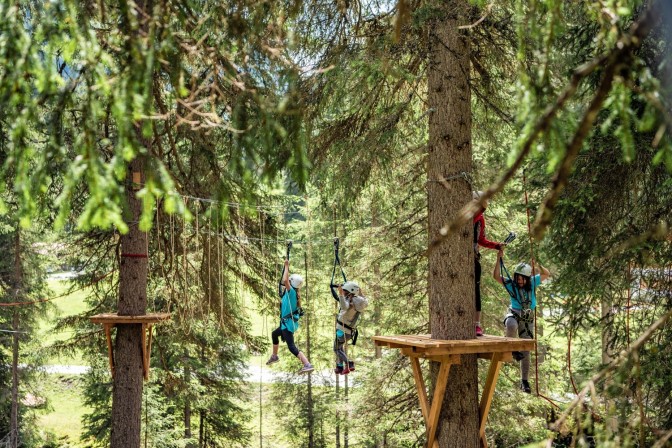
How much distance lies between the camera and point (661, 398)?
19.6ft

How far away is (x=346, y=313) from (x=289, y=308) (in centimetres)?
69

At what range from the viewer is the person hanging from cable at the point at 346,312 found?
815 cm

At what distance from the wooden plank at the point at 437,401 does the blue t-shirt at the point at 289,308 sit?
2413 millimetres

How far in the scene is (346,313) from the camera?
8.43 metres

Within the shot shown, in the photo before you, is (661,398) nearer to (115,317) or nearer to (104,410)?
(115,317)

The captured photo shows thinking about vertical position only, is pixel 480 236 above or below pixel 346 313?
above

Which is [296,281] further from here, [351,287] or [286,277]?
[351,287]

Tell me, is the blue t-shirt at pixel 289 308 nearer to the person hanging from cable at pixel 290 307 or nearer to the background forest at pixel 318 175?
the person hanging from cable at pixel 290 307

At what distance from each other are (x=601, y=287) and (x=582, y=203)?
744mm

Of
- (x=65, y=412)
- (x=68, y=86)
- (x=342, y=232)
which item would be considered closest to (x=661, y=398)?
(x=68, y=86)

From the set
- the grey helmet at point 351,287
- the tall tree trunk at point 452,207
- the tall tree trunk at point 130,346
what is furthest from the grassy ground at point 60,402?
the tall tree trunk at point 452,207

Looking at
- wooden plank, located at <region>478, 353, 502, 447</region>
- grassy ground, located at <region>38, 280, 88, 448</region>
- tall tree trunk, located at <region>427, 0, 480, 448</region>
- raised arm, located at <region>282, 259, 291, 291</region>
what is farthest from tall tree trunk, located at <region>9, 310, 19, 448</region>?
wooden plank, located at <region>478, 353, 502, 447</region>

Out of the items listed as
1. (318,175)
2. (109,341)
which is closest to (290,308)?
(318,175)

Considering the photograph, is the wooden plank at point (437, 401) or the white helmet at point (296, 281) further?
the white helmet at point (296, 281)
